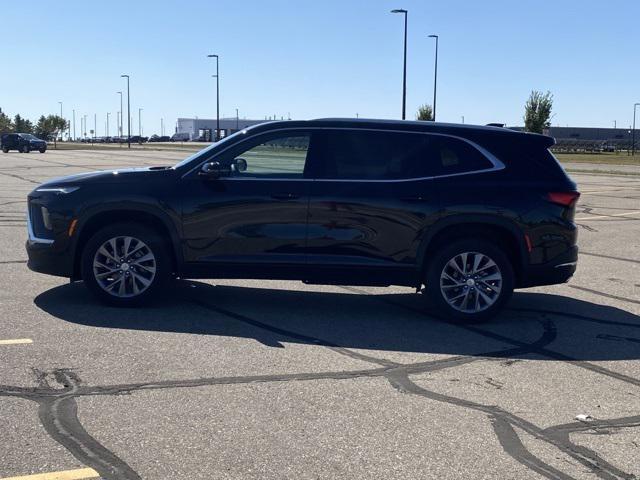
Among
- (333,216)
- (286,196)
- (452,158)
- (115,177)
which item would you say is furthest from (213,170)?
(452,158)

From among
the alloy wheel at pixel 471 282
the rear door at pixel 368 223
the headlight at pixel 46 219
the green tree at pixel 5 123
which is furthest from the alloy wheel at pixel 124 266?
the green tree at pixel 5 123

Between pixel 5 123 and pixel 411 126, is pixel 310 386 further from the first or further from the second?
pixel 5 123

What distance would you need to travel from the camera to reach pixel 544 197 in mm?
8062

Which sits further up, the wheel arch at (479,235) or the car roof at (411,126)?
the car roof at (411,126)

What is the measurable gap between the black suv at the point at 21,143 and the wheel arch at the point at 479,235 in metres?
60.2

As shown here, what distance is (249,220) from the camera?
802 cm

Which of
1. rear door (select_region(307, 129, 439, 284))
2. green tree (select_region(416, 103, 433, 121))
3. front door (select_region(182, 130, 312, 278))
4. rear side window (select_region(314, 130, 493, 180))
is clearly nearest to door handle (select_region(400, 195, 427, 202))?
rear door (select_region(307, 129, 439, 284))

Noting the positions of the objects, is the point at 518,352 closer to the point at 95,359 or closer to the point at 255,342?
the point at 255,342

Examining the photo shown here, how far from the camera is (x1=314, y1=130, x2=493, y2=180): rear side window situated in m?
8.09

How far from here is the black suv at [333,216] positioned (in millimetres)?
7988

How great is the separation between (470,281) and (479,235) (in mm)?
492

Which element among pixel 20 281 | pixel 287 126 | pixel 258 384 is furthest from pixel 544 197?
pixel 20 281

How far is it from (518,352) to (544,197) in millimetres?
1841

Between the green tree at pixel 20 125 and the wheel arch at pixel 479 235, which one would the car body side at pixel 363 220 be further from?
the green tree at pixel 20 125
